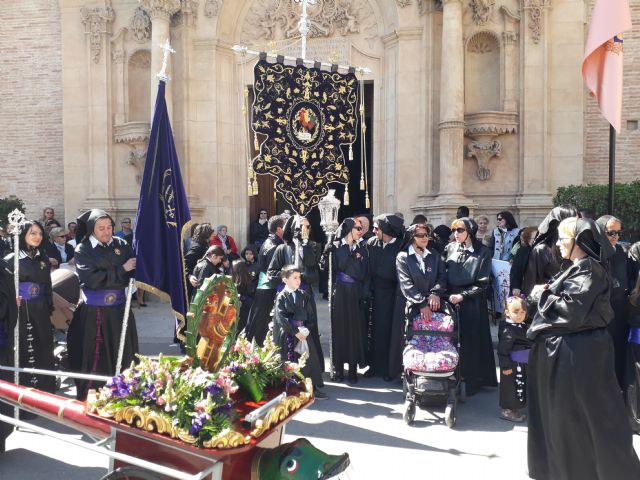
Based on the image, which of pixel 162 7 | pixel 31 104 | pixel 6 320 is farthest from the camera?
pixel 31 104

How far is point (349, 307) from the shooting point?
7867 mm

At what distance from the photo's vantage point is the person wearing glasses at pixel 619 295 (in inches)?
249

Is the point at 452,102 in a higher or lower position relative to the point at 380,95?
lower

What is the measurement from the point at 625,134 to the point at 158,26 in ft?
34.9

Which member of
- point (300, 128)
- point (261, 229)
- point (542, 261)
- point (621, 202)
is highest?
point (300, 128)

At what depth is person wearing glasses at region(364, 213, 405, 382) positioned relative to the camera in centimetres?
789

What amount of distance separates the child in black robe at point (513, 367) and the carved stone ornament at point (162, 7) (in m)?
10.9

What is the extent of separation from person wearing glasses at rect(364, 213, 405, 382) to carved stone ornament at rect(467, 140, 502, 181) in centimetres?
578

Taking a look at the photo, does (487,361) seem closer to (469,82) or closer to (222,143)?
(469,82)

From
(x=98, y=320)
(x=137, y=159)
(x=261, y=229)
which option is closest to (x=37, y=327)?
(x=98, y=320)

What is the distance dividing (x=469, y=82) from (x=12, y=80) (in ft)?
38.1

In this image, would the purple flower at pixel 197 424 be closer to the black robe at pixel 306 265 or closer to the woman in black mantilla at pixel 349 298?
the black robe at pixel 306 265

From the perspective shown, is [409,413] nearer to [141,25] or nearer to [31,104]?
[141,25]

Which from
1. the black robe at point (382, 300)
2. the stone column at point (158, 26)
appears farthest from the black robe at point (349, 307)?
the stone column at point (158, 26)
